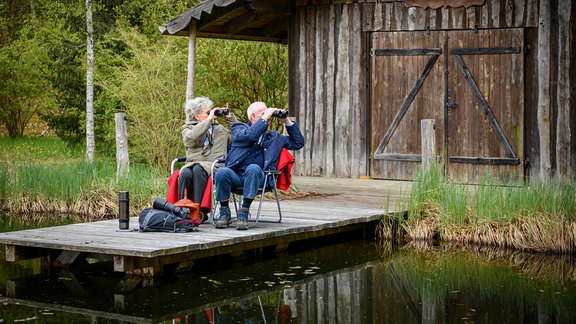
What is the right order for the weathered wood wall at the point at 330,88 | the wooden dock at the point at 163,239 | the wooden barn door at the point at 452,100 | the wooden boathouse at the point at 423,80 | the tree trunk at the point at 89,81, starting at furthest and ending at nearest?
the tree trunk at the point at 89,81
the weathered wood wall at the point at 330,88
the wooden barn door at the point at 452,100
the wooden boathouse at the point at 423,80
the wooden dock at the point at 163,239

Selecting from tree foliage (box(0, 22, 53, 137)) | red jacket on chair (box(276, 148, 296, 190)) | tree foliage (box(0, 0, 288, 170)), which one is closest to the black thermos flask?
red jacket on chair (box(276, 148, 296, 190))

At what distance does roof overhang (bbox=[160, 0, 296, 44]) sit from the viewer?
516 inches

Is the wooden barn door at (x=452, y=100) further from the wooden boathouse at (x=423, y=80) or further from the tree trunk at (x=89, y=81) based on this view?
the tree trunk at (x=89, y=81)

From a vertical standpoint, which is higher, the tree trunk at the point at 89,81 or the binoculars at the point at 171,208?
the tree trunk at the point at 89,81

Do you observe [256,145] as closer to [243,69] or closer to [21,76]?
[243,69]

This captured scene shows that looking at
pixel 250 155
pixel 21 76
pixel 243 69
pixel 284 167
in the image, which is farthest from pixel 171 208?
pixel 21 76

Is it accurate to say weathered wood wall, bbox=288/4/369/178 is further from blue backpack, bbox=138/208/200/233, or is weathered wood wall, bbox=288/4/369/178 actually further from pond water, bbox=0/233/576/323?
blue backpack, bbox=138/208/200/233

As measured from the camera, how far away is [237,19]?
46.3 ft

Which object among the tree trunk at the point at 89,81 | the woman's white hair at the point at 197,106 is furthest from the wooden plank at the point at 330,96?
the tree trunk at the point at 89,81

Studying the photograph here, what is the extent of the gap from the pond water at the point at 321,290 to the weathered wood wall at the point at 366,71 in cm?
346

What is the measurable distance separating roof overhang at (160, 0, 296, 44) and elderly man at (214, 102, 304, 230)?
444 centimetres

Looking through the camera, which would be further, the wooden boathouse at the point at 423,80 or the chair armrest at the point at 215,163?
the wooden boathouse at the point at 423,80

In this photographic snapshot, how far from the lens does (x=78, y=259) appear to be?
8711mm

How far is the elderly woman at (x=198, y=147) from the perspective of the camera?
8.67 metres
